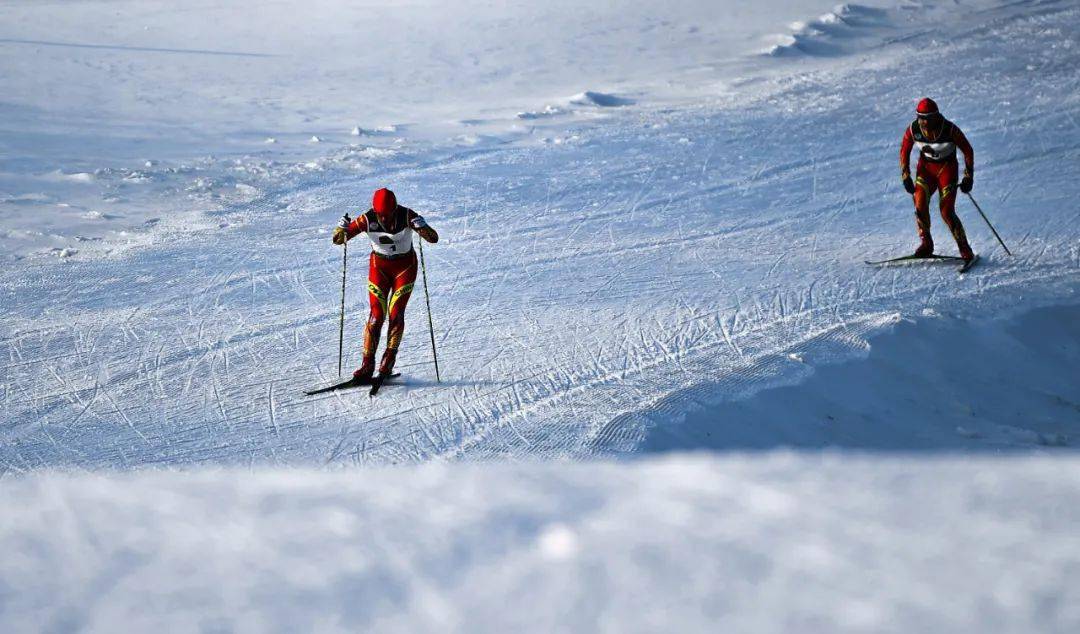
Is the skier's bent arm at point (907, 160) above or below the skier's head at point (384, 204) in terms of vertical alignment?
below

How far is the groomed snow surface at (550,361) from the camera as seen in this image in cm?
513

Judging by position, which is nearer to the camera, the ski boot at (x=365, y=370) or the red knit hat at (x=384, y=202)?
the red knit hat at (x=384, y=202)

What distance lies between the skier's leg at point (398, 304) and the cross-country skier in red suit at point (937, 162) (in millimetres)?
5093

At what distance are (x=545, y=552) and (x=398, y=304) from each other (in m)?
3.03

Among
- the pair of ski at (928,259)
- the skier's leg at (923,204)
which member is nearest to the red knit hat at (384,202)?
the pair of ski at (928,259)

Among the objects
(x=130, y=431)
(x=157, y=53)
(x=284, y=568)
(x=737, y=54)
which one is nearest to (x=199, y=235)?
(x=130, y=431)

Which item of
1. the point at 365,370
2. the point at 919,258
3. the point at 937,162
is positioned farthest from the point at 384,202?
the point at 919,258

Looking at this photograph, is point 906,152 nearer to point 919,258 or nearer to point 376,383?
point 919,258

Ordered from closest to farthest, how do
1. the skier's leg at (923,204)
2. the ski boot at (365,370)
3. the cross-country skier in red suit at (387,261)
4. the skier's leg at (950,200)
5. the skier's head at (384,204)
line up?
the skier's head at (384,204), the cross-country skier in red suit at (387,261), the ski boot at (365,370), the skier's leg at (950,200), the skier's leg at (923,204)

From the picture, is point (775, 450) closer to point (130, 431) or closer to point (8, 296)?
point (130, 431)

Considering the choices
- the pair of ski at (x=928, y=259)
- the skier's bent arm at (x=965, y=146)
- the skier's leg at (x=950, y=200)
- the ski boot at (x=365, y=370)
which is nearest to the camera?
the ski boot at (x=365, y=370)

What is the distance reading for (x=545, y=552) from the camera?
17.7 ft

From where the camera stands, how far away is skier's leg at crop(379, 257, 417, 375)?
25.7 feet

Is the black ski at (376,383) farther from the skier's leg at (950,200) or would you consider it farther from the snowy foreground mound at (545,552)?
the skier's leg at (950,200)
